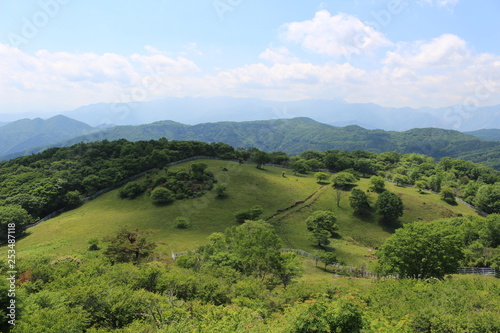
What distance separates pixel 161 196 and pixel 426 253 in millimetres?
54467

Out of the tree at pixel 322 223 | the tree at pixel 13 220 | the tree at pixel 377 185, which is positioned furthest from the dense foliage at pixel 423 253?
the tree at pixel 13 220

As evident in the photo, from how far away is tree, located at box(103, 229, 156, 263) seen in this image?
3447cm

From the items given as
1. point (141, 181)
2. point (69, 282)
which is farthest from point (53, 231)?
point (69, 282)

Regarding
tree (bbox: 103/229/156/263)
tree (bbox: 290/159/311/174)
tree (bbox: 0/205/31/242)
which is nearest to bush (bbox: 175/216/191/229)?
tree (bbox: 103/229/156/263)

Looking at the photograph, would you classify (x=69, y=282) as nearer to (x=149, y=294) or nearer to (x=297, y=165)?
(x=149, y=294)

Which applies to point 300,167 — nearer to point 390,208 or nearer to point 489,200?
point 390,208

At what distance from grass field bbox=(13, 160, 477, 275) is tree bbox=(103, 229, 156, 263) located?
5.39 meters

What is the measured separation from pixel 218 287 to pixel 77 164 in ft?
260

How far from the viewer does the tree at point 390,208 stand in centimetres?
6241

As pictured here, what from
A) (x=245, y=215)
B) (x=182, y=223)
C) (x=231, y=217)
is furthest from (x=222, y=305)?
(x=231, y=217)

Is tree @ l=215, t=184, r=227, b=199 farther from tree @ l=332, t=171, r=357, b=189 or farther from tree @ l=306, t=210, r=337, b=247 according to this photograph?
tree @ l=332, t=171, r=357, b=189

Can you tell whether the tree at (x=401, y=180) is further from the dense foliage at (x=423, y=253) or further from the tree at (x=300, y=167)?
the dense foliage at (x=423, y=253)

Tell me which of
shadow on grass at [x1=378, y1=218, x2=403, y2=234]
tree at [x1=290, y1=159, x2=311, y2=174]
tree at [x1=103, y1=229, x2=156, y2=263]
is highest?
tree at [x1=290, y1=159, x2=311, y2=174]

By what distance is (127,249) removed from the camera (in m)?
34.5
